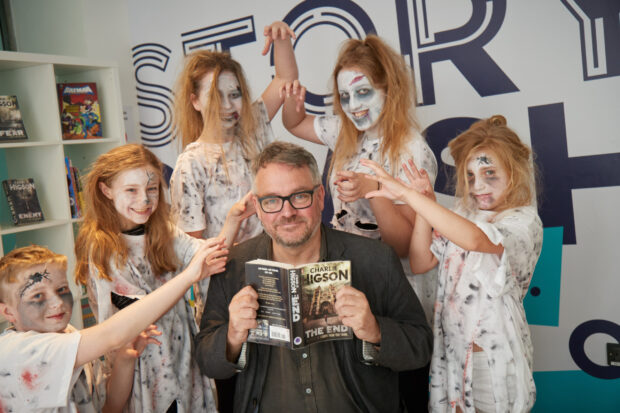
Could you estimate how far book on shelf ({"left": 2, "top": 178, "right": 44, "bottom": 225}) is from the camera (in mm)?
3588

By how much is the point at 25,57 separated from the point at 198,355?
2.54 metres

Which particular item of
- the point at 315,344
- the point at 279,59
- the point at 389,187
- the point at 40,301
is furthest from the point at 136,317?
the point at 279,59

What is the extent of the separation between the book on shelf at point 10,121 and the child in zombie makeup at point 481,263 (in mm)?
2594

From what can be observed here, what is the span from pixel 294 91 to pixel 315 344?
1.47m

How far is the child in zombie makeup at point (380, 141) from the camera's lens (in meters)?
2.57

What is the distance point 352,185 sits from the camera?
242 cm

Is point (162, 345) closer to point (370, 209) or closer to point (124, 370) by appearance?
point (124, 370)

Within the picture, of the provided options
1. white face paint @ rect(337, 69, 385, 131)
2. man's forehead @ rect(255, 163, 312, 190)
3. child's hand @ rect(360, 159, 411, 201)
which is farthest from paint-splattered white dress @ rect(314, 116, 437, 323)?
man's forehead @ rect(255, 163, 312, 190)

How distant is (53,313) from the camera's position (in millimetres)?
1949

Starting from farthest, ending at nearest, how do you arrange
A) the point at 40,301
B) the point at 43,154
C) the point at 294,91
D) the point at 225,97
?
the point at 43,154 < the point at 294,91 < the point at 225,97 < the point at 40,301

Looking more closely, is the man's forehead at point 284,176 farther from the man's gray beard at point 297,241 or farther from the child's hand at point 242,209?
the child's hand at point 242,209

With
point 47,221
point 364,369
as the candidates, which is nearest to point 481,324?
point 364,369

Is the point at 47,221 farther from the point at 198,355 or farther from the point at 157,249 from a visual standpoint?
the point at 198,355

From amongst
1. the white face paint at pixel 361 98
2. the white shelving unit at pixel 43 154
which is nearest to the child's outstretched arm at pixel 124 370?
the white face paint at pixel 361 98
